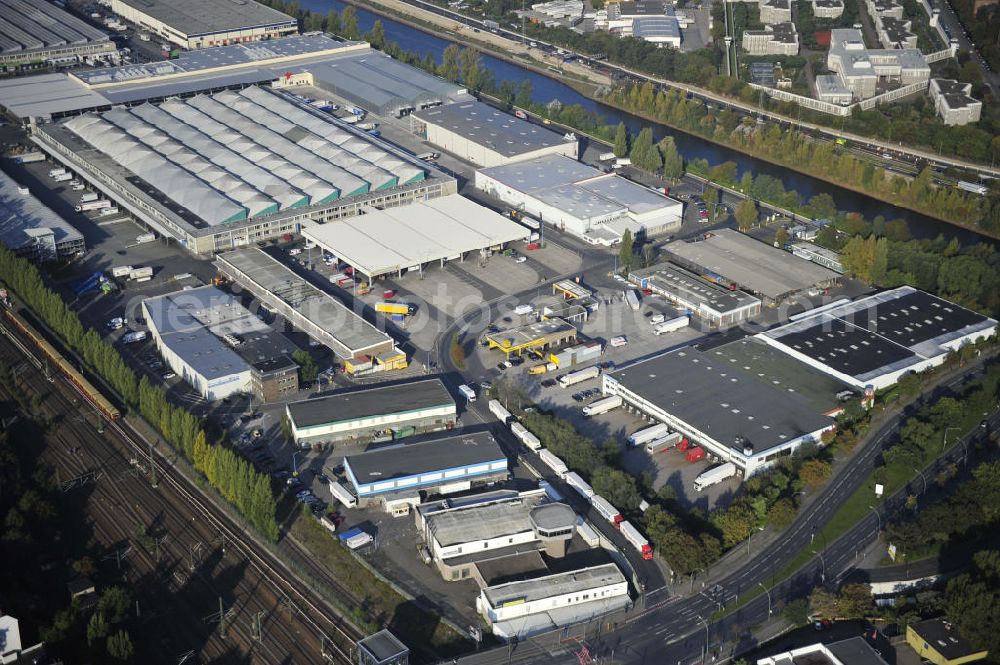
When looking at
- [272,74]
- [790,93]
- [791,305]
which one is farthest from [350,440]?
[790,93]

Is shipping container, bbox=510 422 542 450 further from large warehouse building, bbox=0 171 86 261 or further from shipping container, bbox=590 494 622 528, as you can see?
large warehouse building, bbox=0 171 86 261

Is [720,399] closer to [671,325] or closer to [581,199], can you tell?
[671,325]

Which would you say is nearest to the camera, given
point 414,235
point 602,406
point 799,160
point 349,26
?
point 602,406

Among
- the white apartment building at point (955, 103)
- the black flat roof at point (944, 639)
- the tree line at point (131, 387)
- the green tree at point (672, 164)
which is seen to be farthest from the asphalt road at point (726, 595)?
the white apartment building at point (955, 103)

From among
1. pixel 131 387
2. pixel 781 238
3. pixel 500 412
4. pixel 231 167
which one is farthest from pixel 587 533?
pixel 231 167

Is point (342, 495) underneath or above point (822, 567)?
underneath

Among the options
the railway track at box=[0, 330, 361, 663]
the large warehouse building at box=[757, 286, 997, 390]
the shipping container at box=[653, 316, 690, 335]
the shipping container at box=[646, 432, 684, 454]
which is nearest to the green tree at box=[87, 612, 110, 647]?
the railway track at box=[0, 330, 361, 663]
